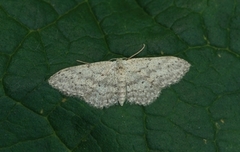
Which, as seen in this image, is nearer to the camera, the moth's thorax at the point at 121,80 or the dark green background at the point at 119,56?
the dark green background at the point at 119,56

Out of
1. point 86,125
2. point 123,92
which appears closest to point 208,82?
point 123,92

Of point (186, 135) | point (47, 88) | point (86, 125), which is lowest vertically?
point (186, 135)

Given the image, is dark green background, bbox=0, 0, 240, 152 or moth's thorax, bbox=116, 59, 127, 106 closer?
dark green background, bbox=0, 0, 240, 152

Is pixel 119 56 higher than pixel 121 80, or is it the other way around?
pixel 119 56

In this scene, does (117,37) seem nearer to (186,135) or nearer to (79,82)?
(79,82)
